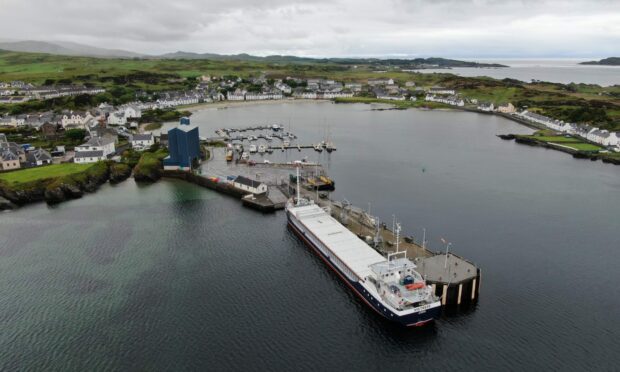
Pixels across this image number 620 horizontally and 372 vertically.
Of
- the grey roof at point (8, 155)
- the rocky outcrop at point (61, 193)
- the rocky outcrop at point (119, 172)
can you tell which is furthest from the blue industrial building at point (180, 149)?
the grey roof at point (8, 155)

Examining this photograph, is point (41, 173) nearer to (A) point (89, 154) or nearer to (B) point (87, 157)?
(B) point (87, 157)

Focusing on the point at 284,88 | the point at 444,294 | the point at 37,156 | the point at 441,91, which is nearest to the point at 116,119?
the point at 37,156

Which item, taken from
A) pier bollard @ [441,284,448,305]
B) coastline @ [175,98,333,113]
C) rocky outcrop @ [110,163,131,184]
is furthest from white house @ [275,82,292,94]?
pier bollard @ [441,284,448,305]

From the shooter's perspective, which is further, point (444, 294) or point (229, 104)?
point (229, 104)

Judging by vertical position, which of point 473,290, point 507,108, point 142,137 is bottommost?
point 473,290

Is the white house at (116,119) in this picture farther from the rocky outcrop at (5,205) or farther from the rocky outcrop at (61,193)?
the rocky outcrop at (5,205)

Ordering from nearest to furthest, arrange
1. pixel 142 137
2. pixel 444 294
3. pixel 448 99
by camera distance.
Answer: pixel 444 294, pixel 142 137, pixel 448 99

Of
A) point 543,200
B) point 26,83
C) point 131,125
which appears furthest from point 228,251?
point 26,83
